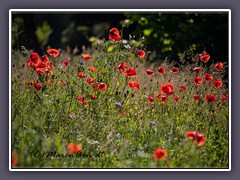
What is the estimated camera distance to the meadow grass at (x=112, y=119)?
345cm

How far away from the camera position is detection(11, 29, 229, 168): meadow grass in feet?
11.3

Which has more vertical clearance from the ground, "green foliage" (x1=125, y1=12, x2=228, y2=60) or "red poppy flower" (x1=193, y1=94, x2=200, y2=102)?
"green foliage" (x1=125, y1=12, x2=228, y2=60)

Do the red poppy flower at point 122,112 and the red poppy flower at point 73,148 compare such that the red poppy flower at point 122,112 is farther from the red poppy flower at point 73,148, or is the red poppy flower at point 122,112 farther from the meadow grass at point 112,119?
the red poppy flower at point 73,148

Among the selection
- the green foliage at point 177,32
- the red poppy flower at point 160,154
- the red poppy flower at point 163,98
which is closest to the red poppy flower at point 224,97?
the red poppy flower at point 163,98

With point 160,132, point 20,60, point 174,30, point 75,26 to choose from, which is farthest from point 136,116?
point 75,26

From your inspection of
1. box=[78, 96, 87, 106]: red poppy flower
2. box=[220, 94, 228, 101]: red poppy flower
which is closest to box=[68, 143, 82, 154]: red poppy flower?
box=[78, 96, 87, 106]: red poppy flower

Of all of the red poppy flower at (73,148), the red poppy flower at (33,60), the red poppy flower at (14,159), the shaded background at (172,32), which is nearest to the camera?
the red poppy flower at (73,148)

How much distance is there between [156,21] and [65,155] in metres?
3.84

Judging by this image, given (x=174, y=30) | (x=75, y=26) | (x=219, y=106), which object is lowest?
(x=219, y=106)

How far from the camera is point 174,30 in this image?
673 cm

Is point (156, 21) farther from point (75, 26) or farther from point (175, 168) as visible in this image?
point (75, 26)

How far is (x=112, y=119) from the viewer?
12.8ft

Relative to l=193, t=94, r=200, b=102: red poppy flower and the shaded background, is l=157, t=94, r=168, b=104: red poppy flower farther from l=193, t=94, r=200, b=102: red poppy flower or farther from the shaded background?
the shaded background

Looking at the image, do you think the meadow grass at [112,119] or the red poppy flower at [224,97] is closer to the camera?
the meadow grass at [112,119]
